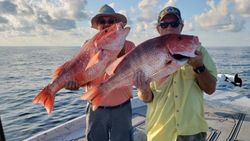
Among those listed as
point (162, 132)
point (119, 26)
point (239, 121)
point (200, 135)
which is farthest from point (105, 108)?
point (239, 121)

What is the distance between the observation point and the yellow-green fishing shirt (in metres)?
3.37

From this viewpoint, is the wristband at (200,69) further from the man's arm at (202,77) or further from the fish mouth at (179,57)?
the fish mouth at (179,57)

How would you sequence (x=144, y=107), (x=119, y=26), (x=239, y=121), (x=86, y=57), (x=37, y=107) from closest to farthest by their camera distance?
1. (x=119, y=26)
2. (x=86, y=57)
3. (x=239, y=121)
4. (x=144, y=107)
5. (x=37, y=107)

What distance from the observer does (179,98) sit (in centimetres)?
342

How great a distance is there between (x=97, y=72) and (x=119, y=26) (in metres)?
0.43

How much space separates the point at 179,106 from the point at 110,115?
134 cm

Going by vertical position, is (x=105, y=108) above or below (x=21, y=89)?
above

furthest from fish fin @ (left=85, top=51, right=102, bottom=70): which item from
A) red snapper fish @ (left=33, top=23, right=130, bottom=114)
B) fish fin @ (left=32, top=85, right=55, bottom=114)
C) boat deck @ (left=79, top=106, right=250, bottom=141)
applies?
boat deck @ (left=79, top=106, right=250, bottom=141)

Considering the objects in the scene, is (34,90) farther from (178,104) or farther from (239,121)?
(178,104)

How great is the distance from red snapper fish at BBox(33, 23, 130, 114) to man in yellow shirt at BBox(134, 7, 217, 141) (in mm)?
541

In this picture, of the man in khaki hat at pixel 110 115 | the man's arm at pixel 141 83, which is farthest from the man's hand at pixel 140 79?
the man in khaki hat at pixel 110 115

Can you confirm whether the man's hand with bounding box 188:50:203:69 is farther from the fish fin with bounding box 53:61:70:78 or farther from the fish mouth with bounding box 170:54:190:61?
the fish fin with bounding box 53:61:70:78

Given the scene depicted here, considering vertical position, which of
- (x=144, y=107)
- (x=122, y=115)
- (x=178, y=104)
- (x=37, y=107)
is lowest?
(x=37, y=107)

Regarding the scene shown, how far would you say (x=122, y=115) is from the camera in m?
4.55
